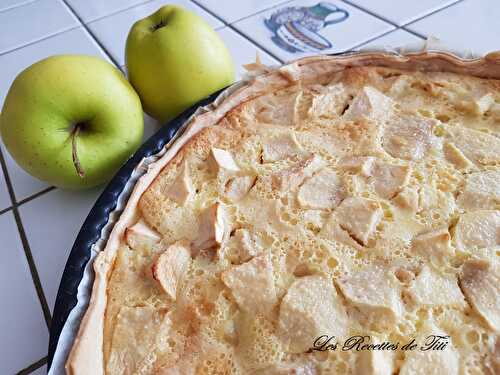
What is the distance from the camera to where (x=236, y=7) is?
4.52 feet

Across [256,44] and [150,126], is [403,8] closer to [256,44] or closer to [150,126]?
[256,44]

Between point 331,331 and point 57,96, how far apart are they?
570 mm

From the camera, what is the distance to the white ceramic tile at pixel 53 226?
2.56 feet

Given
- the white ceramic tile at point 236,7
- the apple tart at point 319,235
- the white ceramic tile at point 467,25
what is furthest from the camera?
the white ceramic tile at point 236,7

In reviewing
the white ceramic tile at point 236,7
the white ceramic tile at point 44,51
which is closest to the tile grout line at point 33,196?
the white ceramic tile at point 44,51

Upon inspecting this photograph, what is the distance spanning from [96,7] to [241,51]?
60cm

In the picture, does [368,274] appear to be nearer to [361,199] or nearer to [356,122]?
[361,199]

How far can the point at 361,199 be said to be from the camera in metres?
0.67

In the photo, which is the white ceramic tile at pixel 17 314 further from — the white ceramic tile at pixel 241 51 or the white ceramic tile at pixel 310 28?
the white ceramic tile at pixel 310 28

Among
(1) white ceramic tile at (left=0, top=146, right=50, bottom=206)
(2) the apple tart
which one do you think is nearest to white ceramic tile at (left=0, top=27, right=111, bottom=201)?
(1) white ceramic tile at (left=0, top=146, right=50, bottom=206)

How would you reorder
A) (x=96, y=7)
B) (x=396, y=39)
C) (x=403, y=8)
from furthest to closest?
(x=96, y=7)
(x=403, y=8)
(x=396, y=39)

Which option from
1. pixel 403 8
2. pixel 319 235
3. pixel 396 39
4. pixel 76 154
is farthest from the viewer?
pixel 403 8

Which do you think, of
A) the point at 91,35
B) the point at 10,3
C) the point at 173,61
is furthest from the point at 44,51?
the point at 173,61

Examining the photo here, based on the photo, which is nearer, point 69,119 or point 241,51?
point 69,119
